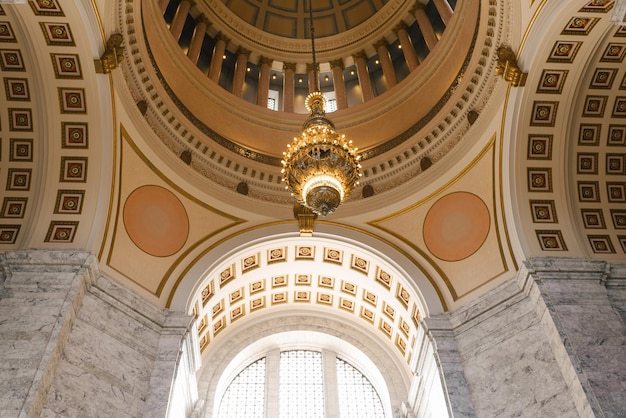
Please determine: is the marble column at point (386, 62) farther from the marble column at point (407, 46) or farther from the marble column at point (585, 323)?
the marble column at point (585, 323)

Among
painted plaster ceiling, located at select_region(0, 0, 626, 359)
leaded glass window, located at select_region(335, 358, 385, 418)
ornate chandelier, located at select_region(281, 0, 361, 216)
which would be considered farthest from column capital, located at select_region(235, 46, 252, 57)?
leaded glass window, located at select_region(335, 358, 385, 418)

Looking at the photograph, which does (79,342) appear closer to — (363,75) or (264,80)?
(264,80)

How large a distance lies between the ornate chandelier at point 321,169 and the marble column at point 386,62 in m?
6.19

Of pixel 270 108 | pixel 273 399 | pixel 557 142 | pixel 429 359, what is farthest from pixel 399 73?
pixel 273 399

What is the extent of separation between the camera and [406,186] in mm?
12133

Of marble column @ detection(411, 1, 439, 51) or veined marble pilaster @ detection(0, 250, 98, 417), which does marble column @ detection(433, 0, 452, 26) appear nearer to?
marble column @ detection(411, 1, 439, 51)

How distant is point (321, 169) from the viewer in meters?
8.29

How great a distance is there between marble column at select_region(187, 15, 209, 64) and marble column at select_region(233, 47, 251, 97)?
3.75 ft

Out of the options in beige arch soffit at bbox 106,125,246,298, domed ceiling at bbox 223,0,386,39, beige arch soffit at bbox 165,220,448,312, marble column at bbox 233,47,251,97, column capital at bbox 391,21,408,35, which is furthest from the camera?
domed ceiling at bbox 223,0,386,39

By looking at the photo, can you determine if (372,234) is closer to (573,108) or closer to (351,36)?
(573,108)

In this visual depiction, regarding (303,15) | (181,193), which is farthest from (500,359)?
(303,15)

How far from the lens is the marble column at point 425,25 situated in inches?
539

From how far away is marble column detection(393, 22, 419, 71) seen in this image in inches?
556

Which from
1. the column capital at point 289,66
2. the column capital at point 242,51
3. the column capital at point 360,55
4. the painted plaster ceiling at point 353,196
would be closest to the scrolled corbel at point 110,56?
the painted plaster ceiling at point 353,196
